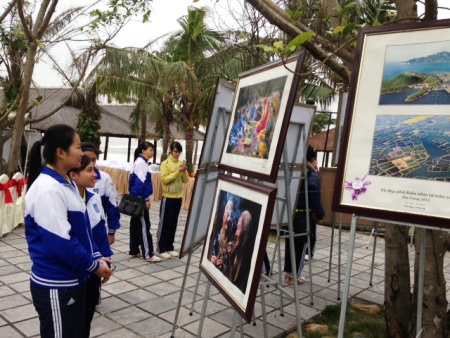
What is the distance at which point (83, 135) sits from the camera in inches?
603

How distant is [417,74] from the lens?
6.63 feet

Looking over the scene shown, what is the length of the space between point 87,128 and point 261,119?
14.0 meters

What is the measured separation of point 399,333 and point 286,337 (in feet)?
3.21

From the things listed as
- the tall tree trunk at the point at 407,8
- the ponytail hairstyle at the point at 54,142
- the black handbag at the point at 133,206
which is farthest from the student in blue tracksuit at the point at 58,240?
the black handbag at the point at 133,206

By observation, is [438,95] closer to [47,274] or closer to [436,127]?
[436,127]

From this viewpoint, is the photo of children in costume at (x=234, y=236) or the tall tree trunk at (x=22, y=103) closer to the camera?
the photo of children in costume at (x=234, y=236)

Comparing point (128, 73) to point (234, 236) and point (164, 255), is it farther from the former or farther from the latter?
point (234, 236)

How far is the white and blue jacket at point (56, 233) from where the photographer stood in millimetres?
2064

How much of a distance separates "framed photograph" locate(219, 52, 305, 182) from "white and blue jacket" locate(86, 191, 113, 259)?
0.94 metres

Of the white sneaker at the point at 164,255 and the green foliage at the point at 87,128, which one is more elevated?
the green foliage at the point at 87,128

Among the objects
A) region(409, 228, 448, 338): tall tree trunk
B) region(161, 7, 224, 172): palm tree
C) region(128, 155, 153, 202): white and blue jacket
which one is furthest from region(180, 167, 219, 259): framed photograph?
region(161, 7, 224, 172): palm tree

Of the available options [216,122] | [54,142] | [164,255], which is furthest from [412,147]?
[164,255]

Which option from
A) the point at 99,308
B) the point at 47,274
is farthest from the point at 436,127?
the point at 99,308

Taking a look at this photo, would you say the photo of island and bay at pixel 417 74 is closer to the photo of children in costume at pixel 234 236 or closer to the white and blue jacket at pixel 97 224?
the photo of children in costume at pixel 234 236
